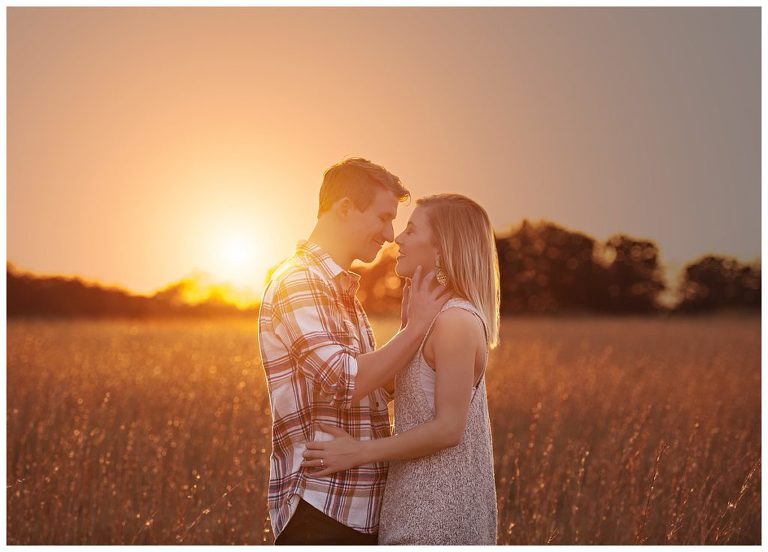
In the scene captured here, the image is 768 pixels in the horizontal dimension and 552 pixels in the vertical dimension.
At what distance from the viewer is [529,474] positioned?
16.6 ft

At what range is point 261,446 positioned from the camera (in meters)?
5.36

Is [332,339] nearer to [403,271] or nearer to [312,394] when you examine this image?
→ [312,394]

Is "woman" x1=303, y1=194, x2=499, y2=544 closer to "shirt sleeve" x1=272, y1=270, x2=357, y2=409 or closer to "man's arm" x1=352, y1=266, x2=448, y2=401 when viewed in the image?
"man's arm" x1=352, y1=266, x2=448, y2=401

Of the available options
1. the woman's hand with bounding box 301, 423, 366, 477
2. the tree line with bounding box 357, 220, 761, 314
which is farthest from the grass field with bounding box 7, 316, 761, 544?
the tree line with bounding box 357, 220, 761, 314

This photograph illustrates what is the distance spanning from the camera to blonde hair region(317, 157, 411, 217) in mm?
2836

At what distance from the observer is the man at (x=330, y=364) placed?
247 cm

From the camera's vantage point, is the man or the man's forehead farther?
the man's forehead

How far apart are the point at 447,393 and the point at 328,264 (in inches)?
25.4

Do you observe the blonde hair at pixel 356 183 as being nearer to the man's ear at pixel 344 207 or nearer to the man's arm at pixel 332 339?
the man's ear at pixel 344 207

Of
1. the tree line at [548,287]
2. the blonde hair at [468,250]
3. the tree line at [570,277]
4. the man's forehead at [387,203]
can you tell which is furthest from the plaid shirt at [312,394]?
the tree line at [570,277]

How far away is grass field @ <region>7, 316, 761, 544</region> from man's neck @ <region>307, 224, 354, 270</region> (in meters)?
1.30

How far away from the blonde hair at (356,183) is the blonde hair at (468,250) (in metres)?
0.28

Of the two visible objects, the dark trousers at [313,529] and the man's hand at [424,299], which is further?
the dark trousers at [313,529]

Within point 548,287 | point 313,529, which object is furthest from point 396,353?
point 548,287
